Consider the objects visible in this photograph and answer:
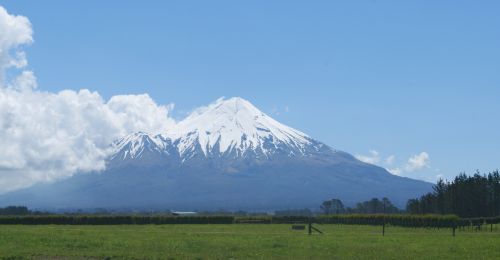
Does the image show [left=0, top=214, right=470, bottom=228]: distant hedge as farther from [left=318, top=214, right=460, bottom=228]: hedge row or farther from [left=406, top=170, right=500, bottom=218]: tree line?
[left=406, top=170, right=500, bottom=218]: tree line

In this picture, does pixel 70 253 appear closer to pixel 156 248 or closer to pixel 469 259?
pixel 156 248

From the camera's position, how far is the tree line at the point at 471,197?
112 m

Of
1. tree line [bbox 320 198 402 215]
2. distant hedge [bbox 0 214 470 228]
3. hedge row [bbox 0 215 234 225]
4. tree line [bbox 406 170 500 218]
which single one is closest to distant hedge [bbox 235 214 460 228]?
distant hedge [bbox 0 214 470 228]

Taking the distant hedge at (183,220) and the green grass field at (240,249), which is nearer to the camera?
the green grass field at (240,249)

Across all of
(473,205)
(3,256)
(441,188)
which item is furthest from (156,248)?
(441,188)

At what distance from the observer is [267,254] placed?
107ft

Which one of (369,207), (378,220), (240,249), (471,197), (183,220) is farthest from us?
(369,207)

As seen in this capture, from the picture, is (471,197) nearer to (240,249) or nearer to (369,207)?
(369,207)

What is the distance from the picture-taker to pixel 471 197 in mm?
112688

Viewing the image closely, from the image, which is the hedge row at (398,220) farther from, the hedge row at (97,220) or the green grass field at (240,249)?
the green grass field at (240,249)

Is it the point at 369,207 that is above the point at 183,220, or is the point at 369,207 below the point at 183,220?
above

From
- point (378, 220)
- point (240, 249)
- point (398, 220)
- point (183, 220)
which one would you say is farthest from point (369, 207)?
point (240, 249)

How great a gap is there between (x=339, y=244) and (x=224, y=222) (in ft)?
195

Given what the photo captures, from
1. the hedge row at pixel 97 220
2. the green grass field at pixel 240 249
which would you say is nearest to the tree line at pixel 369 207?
the hedge row at pixel 97 220
